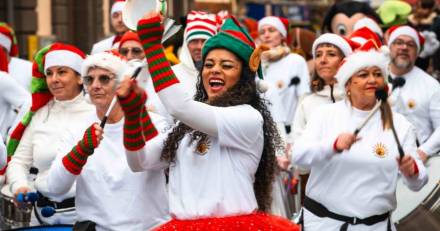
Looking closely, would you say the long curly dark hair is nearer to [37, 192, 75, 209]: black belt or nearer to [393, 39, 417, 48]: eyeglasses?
[37, 192, 75, 209]: black belt

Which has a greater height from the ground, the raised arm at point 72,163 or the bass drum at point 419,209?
the raised arm at point 72,163

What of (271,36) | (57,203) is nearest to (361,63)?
(57,203)

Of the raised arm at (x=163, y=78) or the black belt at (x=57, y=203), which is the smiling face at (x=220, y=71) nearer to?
the raised arm at (x=163, y=78)

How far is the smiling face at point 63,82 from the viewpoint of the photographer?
9227 mm

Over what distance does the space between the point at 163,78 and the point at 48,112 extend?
3146 mm

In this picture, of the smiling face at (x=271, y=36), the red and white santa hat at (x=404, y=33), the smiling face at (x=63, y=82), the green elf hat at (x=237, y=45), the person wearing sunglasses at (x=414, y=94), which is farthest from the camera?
the smiling face at (x=271, y=36)

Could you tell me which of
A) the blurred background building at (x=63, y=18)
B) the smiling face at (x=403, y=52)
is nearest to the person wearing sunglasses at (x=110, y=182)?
the smiling face at (x=403, y=52)

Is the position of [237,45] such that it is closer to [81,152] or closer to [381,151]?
[81,152]

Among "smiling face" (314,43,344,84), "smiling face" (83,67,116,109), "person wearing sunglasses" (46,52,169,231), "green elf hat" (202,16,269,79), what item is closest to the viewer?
"green elf hat" (202,16,269,79)

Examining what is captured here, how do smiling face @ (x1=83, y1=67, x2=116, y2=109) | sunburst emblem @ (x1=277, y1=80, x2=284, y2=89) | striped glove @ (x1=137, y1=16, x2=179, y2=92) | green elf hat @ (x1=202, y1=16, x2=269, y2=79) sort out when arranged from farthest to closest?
sunburst emblem @ (x1=277, y1=80, x2=284, y2=89) < smiling face @ (x1=83, y1=67, x2=116, y2=109) < green elf hat @ (x1=202, y1=16, x2=269, y2=79) < striped glove @ (x1=137, y1=16, x2=179, y2=92)

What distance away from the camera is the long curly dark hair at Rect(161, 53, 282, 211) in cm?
700

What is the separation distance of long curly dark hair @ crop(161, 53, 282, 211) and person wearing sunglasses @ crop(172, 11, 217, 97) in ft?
11.9

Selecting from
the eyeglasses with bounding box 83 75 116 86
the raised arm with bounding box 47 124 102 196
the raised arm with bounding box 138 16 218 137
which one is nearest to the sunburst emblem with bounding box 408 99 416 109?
the eyeglasses with bounding box 83 75 116 86

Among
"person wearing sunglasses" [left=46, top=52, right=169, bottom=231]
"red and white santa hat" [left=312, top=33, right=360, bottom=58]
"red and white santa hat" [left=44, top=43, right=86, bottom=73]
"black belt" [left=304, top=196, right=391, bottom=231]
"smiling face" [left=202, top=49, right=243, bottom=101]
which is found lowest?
"black belt" [left=304, top=196, right=391, bottom=231]
